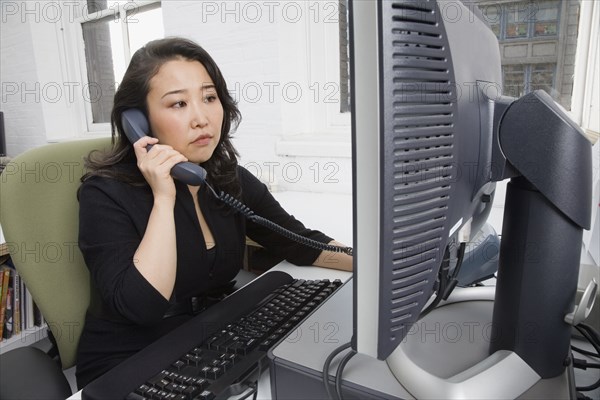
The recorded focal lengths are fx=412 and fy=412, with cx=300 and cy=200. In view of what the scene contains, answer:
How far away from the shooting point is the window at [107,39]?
2.44 metres

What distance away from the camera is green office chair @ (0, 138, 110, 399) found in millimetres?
788

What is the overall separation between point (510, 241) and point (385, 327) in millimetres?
204

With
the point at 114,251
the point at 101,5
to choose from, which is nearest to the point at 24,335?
the point at 114,251

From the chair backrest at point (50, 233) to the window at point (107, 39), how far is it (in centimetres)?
165

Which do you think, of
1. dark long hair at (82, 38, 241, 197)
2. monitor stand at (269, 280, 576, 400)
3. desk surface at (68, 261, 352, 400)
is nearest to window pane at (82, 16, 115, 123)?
dark long hair at (82, 38, 241, 197)

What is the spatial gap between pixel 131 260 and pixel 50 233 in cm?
21

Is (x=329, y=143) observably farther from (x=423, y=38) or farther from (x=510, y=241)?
(x=423, y=38)

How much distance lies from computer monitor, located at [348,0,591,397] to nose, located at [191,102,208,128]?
24.8 inches

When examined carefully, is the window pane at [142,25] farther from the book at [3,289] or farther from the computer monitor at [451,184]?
the computer monitor at [451,184]

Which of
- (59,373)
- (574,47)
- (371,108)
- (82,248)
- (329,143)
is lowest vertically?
(59,373)

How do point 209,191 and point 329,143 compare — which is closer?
point 209,191

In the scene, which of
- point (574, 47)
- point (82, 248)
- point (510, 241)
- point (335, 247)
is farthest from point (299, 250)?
point (574, 47)

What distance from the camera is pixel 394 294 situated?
324 millimetres

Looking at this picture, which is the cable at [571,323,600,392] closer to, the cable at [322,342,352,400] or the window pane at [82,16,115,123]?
the cable at [322,342,352,400]
